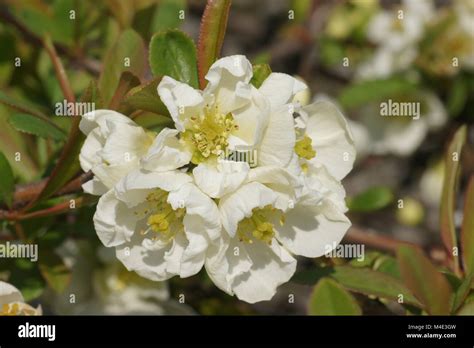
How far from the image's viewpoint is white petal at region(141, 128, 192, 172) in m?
1.04

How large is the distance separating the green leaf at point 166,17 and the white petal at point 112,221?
0.92 metres

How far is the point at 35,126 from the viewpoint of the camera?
128 cm

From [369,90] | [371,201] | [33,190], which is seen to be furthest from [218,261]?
[369,90]

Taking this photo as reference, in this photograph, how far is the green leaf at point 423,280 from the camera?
4.09 feet

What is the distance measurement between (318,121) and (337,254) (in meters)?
0.34

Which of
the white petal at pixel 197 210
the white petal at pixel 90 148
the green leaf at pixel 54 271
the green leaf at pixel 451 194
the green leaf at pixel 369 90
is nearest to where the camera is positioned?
the white petal at pixel 197 210

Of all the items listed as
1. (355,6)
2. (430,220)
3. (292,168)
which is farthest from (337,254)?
(430,220)

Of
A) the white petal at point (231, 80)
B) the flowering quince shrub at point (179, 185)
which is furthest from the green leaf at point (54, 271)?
the white petal at point (231, 80)

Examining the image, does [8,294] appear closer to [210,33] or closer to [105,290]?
[105,290]

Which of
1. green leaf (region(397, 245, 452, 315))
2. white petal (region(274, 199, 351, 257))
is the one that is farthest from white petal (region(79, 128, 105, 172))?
green leaf (region(397, 245, 452, 315))

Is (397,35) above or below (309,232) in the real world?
above

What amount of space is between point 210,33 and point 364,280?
20.7 inches

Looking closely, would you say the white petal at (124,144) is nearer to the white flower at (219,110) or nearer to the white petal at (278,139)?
Result: the white flower at (219,110)
